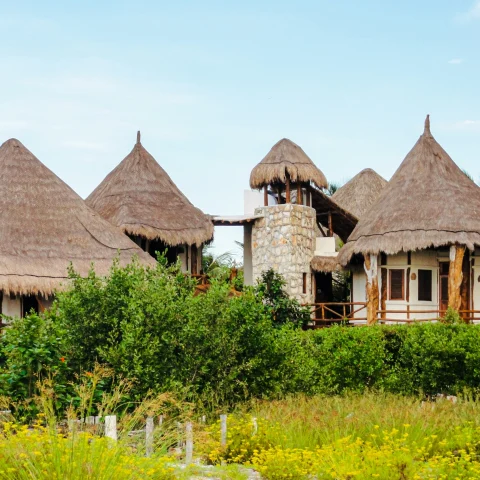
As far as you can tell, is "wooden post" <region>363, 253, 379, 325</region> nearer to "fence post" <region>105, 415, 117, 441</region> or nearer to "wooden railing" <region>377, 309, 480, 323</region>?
"wooden railing" <region>377, 309, 480, 323</region>

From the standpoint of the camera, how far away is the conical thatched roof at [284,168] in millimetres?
29500

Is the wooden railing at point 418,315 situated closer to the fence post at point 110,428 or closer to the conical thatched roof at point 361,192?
the conical thatched roof at point 361,192

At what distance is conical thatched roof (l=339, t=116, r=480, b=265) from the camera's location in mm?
25781

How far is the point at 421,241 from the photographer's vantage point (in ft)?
84.4

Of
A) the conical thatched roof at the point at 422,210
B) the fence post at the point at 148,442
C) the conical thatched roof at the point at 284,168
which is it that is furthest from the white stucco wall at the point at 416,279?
the fence post at the point at 148,442

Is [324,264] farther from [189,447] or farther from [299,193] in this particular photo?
[189,447]

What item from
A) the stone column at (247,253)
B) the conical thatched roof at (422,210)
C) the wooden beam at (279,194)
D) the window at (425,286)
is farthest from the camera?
the stone column at (247,253)

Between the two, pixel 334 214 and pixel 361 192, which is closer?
pixel 334 214

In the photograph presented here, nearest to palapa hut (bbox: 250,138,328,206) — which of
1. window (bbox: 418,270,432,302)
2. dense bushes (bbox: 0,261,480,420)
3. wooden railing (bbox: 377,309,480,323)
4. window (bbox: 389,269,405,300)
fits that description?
window (bbox: 389,269,405,300)

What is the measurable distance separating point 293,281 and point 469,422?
17.9m

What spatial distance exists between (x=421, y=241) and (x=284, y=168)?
581 cm

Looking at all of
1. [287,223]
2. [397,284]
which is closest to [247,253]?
[287,223]

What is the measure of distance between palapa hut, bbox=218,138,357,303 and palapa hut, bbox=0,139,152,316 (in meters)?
5.85

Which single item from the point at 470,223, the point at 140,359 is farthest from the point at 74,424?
the point at 470,223
